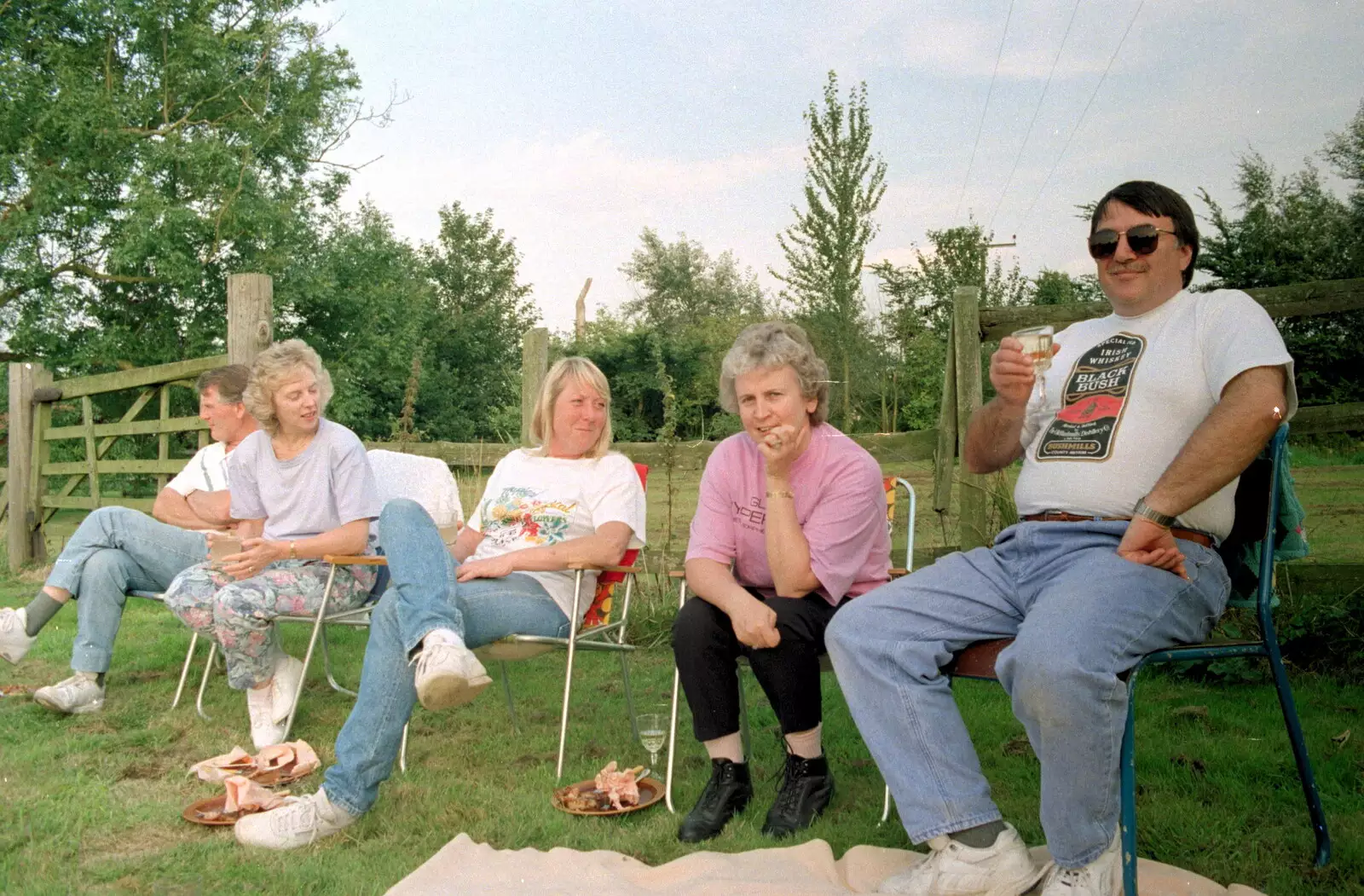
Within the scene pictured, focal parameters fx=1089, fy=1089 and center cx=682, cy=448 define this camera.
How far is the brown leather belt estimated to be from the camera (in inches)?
93.9

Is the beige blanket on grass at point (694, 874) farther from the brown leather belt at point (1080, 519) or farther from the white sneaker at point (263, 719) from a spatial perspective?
the white sneaker at point (263, 719)

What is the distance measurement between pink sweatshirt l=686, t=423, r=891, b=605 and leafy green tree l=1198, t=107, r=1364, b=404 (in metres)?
5.54

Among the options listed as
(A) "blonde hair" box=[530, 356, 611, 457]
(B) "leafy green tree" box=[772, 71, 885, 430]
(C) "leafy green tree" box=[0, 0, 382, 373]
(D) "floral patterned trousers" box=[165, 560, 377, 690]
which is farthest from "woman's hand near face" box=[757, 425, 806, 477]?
(C) "leafy green tree" box=[0, 0, 382, 373]

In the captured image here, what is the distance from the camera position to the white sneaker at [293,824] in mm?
2717

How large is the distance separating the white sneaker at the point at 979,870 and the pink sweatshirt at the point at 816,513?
749 millimetres

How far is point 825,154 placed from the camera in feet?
51.2

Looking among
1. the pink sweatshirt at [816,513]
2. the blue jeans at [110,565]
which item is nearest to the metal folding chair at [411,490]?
the blue jeans at [110,565]

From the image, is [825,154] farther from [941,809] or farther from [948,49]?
[941,809]

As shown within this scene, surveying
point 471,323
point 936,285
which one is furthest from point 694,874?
point 471,323

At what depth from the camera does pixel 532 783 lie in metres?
3.31

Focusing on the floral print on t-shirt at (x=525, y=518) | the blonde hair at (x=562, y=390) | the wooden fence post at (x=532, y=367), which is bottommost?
the floral print on t-shirt at (x=525, y=518)

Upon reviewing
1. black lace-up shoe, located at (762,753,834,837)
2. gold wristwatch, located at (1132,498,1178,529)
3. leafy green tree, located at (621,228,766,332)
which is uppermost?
leafy green tree, located at (621,228,766,332)

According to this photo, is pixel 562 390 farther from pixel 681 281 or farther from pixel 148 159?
pixel 681 281

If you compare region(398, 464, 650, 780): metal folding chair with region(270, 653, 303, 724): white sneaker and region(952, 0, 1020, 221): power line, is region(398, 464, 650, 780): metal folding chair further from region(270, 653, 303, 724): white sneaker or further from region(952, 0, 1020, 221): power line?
region(952, 0, 1020, 221): power line
